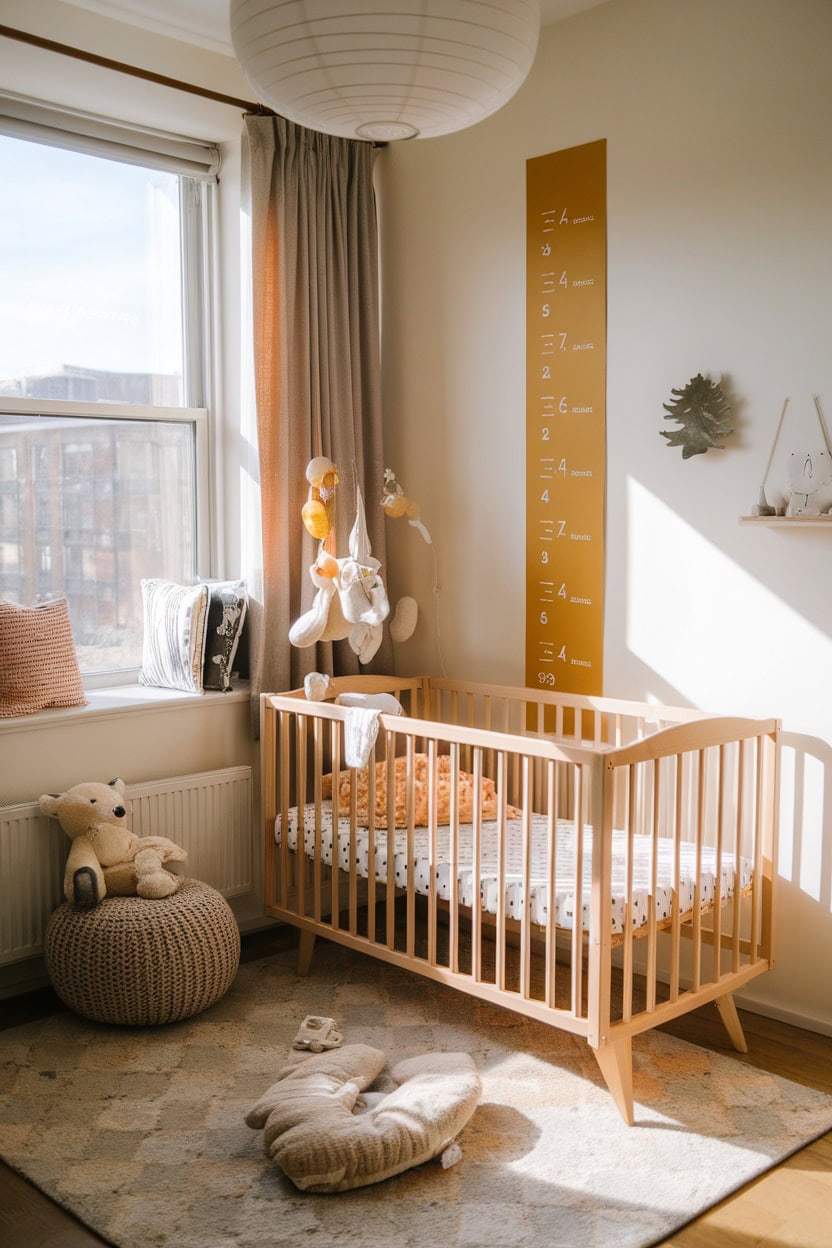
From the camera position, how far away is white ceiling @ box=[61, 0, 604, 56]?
9.78 feet

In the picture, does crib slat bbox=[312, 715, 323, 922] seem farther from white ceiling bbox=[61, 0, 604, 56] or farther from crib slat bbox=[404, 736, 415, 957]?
white ceiling bbox=[61, 0, 604, 56]

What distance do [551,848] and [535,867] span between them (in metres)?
0.26

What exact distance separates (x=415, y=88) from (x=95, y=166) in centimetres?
192

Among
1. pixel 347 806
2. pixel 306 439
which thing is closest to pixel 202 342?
pixel 306 439

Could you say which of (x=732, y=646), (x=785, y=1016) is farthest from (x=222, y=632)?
(x=785, y=1016)

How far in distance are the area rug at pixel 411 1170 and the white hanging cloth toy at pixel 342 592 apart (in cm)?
97

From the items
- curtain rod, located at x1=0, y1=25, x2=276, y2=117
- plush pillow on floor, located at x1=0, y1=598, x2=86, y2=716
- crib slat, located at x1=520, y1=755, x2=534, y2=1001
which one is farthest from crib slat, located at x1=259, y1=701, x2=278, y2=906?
curtain rod, located at x1=0, y1=25, x2=276, y2=117

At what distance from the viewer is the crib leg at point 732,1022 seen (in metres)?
2.62

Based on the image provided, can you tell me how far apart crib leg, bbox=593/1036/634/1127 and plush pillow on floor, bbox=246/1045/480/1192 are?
0.27 metres

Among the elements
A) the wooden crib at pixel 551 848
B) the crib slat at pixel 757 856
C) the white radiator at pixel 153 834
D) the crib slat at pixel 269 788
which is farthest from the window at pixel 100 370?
the crib slat at pixel 757 856

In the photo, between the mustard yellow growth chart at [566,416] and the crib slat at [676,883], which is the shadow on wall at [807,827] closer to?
the crib slat at [676,883]

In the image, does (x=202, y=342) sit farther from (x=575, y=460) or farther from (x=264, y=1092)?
(x=264, y=1092)

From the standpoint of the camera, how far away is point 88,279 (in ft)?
10.8

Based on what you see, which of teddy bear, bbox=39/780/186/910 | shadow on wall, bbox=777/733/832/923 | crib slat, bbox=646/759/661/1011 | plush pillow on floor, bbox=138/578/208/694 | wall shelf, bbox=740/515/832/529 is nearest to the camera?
crib slat, bbox=646/759/661/1011
